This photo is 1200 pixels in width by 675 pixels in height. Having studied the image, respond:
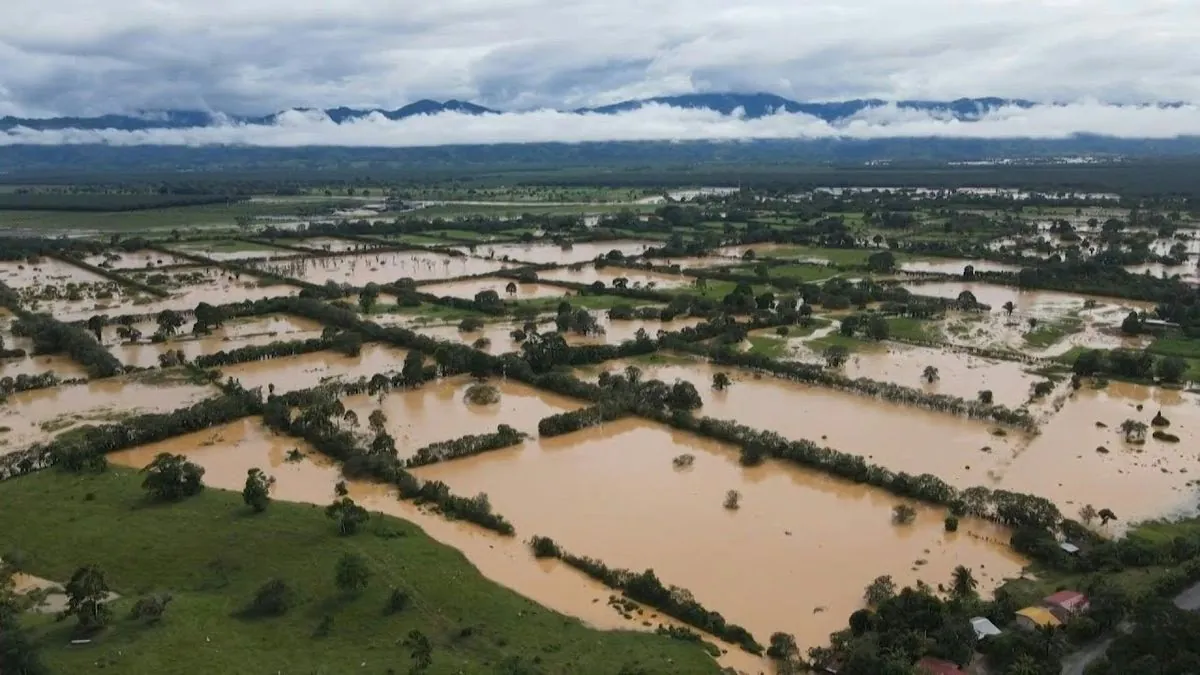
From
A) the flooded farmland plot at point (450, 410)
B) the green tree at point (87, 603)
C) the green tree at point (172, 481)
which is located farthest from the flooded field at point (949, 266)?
the green tree at point (87, 603)

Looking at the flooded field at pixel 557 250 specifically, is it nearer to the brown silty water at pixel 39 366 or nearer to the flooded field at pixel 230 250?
the flooded field at pixel 230 250

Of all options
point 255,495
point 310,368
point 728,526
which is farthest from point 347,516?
point 310,368

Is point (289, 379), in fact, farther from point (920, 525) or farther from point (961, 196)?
point (961, 196)

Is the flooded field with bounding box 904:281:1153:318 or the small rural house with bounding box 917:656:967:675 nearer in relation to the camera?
the small rural house with bounding box 917:656:967:675

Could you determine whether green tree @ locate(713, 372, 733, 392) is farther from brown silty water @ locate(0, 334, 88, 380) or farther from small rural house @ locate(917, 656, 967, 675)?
brown silty water @ locate(0, 334, 88, 380)

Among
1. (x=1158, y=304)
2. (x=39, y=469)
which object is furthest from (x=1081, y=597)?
(x=1158, y=304)

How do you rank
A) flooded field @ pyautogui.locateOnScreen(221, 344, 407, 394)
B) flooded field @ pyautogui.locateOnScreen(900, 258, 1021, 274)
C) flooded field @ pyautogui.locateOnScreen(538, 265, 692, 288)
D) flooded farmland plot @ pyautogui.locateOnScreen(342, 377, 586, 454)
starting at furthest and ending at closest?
flooded field @ pyautogui.locateOnScreen(900, 258, 1021, 274)
flooded field @ pyautogui.locateOnScreen(538, 265, 692, 288)
flooded field @ pyautogui.locateOnScreen(221, 344, 407, 394)
flooded farmland plot @ pyautogui.locateOnScreen(342, 377, 586, 454)

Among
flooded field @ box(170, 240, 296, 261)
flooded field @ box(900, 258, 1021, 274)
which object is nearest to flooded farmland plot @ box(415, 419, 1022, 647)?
flooded field @ box(900, 258, 1021, 274)
